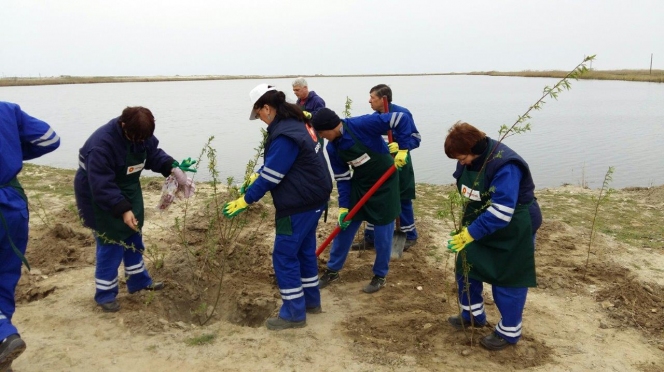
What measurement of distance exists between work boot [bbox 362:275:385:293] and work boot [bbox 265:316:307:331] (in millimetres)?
897

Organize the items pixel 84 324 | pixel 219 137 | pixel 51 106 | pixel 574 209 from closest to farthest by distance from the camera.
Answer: pixel 84 324, pixel 574 209, pixel 219 137, pixel 51 106

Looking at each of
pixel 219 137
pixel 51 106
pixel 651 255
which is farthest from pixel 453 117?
pixel 51 106

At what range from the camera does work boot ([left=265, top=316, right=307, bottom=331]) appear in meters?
3.96

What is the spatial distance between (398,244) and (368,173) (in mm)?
1295

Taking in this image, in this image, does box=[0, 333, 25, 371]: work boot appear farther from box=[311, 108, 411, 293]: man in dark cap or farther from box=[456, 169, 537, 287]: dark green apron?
box=[456, 169, 537, 287]: dark green apron

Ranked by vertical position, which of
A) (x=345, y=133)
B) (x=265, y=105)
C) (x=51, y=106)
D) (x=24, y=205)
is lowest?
(x=51, y=106)

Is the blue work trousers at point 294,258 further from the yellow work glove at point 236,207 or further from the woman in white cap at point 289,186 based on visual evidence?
the yellow work glove at point 236,207

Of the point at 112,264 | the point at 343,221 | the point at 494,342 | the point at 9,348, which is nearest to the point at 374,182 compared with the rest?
the point at 343,221

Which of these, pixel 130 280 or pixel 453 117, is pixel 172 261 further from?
pixel 453 117

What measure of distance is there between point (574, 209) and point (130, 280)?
6403 millimetres

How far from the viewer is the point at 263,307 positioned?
4516 mm

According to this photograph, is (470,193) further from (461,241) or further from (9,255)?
(9,255)

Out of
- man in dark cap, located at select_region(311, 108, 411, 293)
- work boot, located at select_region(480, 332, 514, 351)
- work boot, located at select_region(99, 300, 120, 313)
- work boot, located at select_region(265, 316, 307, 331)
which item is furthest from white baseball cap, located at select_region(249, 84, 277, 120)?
work boot, located at select_region(480, 332, 514, 351)

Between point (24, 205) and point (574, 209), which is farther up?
point (24, 205)
